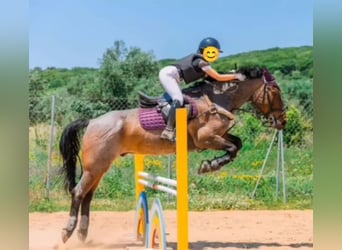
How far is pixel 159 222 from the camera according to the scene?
2.95 m

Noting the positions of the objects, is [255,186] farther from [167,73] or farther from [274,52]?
[274,52]

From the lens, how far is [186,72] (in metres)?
3.56

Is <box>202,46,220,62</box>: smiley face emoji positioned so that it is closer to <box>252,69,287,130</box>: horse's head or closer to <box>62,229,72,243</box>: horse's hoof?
<box>252,69,287,130</box>: horse's head

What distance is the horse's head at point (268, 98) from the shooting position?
3.71 m

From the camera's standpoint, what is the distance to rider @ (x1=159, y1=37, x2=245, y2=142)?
3.48 metres

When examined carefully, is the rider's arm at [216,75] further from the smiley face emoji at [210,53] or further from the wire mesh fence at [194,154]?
the wire mesh fence at [194,154]

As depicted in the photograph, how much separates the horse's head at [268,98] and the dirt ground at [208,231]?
779 mm

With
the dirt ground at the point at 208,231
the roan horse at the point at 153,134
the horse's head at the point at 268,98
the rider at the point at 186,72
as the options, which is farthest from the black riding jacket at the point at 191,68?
the dirt ground at the point at 208,231

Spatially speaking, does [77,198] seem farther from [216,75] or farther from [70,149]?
[216,75]

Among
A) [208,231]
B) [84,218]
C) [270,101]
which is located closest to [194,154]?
[208,231]

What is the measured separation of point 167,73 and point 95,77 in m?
5.25

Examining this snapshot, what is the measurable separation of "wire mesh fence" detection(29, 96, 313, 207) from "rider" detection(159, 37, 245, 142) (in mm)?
2329

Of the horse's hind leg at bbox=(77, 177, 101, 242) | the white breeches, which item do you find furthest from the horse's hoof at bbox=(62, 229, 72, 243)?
the white breeches

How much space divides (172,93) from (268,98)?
2.09 feet
